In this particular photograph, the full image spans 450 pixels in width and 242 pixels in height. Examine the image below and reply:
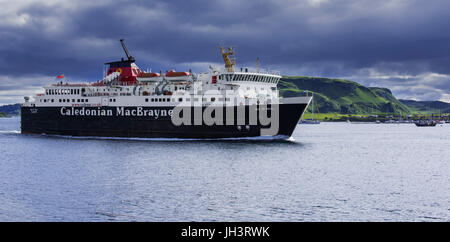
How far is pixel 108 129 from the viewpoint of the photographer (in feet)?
185

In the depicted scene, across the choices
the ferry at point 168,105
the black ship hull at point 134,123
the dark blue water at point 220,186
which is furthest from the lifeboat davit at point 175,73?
the dark blue water at point 220,186

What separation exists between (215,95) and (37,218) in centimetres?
3325

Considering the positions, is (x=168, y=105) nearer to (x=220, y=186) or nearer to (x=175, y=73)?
(x=175, y=73)

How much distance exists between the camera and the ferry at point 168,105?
47.8m

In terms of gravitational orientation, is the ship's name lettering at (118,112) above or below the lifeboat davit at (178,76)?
below

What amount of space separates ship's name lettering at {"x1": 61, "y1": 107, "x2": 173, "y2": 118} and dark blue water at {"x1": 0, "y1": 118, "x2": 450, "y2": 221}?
11.4 meters

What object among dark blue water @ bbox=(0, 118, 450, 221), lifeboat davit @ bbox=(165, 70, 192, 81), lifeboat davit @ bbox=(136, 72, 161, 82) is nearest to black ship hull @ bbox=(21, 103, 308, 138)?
lifeboat davit @ bbox=(165, 70, 192, 81)

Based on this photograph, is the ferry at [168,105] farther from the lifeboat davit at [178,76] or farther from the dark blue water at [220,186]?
the dark blue water at [220,186]

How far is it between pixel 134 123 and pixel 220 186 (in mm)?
32204

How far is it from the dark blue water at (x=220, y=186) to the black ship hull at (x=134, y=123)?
731cm

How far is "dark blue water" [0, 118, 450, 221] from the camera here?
60.6 feet

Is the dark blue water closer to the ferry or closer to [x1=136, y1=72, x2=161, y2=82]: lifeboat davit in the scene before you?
the ferry
